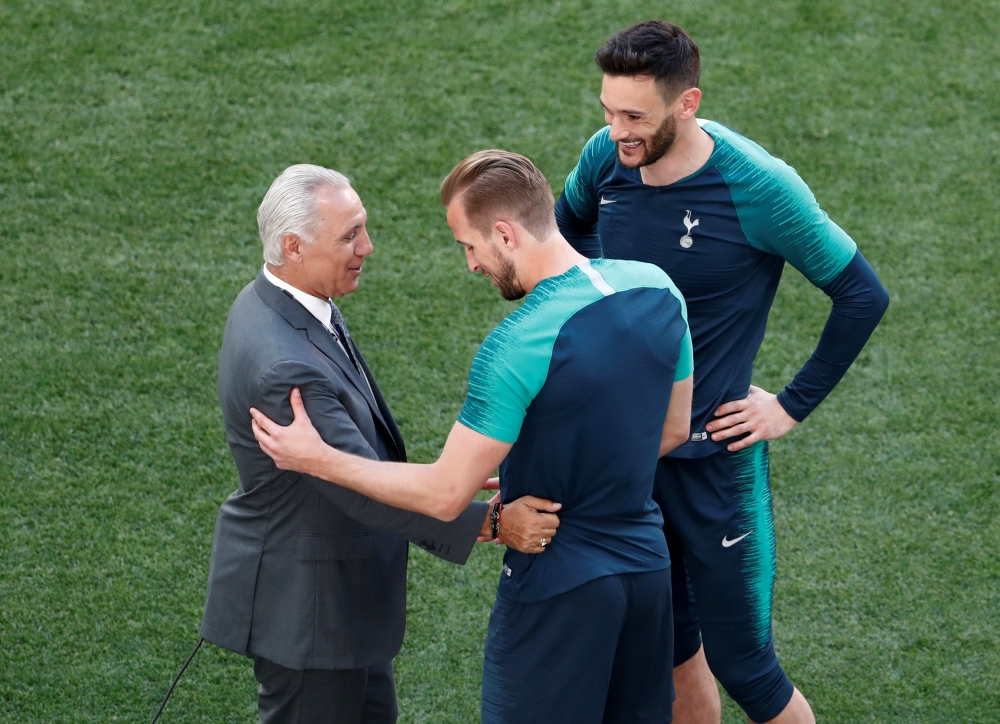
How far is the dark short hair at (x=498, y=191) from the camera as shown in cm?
241

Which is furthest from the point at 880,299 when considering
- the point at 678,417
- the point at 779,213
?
the point at 678,417

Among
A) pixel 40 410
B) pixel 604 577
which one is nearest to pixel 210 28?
pixel 40 410

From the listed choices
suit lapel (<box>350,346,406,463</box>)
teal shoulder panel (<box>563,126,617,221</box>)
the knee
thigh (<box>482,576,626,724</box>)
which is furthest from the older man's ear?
the knee

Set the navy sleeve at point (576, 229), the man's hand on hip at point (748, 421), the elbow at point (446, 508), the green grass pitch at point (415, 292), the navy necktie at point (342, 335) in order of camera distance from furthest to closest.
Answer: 1. the green grass pitch at point (415, 292)
2. the navy sleeve at point (576, 229)
3. the man's hand on hip at point (748, 421)
4. the navy necktie at point (342, 335)
5. the elbow at point (446, 508)

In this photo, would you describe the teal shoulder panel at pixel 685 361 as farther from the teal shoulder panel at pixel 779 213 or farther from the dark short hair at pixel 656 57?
the dark short hair at pixel 656 57

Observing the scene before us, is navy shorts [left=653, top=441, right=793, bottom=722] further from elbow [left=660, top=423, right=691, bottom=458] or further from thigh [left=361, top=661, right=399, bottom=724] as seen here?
thigh [left=361, top=661, right=399, bottom=724]

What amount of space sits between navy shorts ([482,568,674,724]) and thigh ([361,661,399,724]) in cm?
62

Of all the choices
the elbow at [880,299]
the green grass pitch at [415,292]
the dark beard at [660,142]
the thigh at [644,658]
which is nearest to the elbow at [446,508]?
the thigh at [644,658]

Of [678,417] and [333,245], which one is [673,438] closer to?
[678,417]

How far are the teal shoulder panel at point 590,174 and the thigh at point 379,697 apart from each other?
4.69 ft

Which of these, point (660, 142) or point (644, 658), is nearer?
point (644, 658)

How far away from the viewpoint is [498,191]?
2410mm

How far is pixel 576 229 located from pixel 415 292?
78.8 inches

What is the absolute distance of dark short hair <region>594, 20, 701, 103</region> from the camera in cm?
287
